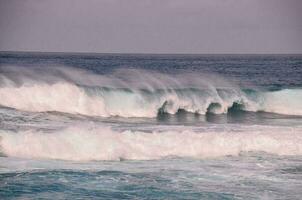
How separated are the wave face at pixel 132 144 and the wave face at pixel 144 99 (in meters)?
7.83

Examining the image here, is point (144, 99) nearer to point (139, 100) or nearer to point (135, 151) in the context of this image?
point (139, 100)

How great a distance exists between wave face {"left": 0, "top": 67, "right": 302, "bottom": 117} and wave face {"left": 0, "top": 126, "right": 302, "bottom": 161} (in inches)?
308

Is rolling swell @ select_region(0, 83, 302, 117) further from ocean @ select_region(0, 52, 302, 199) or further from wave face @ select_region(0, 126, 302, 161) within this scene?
wave face @ select_region(0, 126, 302, 161)

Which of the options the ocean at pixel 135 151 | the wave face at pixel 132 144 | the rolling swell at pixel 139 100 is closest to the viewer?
the ocean at pixel 135 151

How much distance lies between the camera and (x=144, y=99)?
83.2ft

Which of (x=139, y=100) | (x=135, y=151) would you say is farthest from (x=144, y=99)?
(x=135, y=151)

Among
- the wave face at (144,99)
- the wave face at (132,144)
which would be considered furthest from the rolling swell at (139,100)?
the wave face at (132,144)

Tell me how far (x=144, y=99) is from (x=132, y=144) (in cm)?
1092

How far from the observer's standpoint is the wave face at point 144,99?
2325cm

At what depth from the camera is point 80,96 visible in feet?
78.4

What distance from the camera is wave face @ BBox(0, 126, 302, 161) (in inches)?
543

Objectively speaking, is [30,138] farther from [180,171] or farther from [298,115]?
[298,115]

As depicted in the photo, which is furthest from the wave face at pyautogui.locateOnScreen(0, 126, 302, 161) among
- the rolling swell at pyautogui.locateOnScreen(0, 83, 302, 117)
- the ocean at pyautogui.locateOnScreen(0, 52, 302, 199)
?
→ the rolling swell at pyautogui.locateOnScreen(0, 83, 302, 117)

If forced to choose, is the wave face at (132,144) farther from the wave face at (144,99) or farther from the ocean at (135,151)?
the wave face at (144,99)
